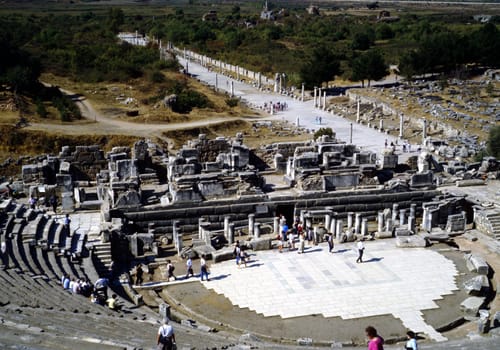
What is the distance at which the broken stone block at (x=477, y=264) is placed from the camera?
25953 millimetres

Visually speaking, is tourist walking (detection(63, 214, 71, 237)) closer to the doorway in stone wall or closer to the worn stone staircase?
the doorway in stone wall

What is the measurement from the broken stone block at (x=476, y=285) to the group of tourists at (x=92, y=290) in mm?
12645

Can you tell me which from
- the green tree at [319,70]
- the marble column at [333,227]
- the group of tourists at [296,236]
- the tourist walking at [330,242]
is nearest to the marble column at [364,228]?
the marble column at [333,227]

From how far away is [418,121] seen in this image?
54.1 metres

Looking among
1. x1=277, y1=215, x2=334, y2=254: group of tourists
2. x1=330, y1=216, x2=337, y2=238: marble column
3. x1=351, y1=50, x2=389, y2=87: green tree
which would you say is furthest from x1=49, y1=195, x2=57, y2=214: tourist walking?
x1=351, y1=50, x2=389, y2=87: green tree

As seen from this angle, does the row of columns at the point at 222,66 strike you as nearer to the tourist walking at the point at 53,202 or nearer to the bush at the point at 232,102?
the bush at the point at 232,102

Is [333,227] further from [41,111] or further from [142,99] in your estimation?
[142,99]

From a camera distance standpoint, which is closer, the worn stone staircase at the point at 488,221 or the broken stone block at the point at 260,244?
the broken stone block at the point at 260,244

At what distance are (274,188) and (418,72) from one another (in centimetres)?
4743

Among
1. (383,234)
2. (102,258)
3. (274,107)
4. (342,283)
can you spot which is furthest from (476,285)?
(274,107)

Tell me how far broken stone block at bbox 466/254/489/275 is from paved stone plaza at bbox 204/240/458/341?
668 millimetres

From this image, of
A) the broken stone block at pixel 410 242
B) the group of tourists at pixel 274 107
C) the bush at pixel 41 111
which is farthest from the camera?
the group of tourists at pixel 274 107

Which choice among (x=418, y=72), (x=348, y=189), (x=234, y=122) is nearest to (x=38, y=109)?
(x=234, y=122)

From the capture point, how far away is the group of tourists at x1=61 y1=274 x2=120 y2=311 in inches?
835
